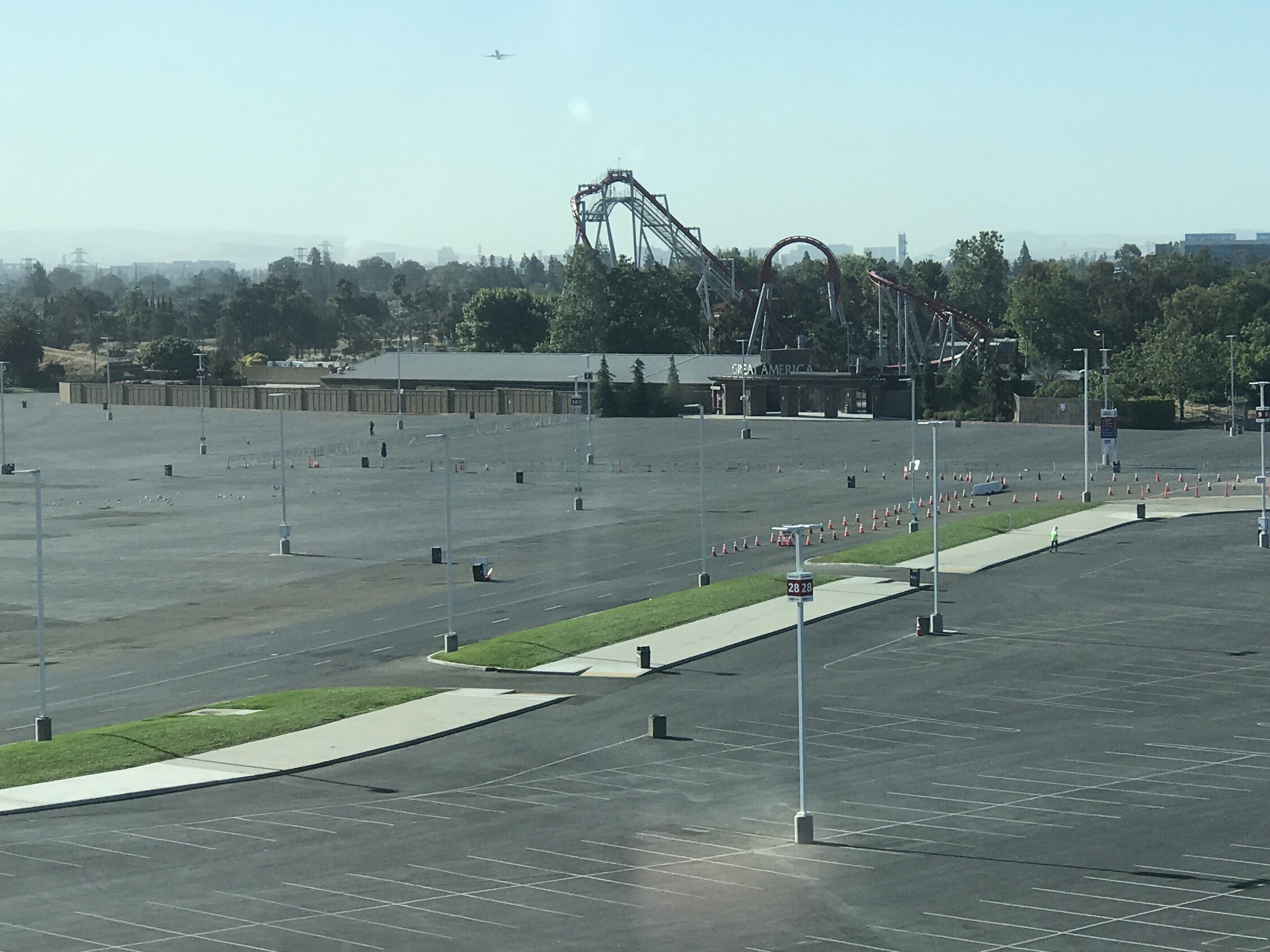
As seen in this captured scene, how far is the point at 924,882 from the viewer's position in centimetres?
3222

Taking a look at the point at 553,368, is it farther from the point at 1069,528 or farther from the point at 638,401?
the point at 1069,528

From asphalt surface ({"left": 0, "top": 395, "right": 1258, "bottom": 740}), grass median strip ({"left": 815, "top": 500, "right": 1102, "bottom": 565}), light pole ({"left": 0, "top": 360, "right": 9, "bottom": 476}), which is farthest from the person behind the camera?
light pole ({"left": 0, "top": 360, "right": 9, "bottom": 476})

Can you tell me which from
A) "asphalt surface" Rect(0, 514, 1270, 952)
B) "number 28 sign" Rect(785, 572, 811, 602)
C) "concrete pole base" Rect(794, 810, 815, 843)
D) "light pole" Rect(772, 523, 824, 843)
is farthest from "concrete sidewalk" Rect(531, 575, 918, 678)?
"concrete pole base" Rect(794, 810, 815, 843)

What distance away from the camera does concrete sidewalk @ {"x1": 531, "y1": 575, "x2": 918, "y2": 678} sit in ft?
185

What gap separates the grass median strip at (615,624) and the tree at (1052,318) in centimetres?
11753

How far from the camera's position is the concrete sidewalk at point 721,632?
56.3m

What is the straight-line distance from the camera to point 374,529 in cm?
9688

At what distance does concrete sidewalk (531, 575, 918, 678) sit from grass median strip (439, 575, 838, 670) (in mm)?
523

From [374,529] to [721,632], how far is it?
39.7 metres

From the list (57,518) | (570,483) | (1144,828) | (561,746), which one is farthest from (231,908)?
(570,483)

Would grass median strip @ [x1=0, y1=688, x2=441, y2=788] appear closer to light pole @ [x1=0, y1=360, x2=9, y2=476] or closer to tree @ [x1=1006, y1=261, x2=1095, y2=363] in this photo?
light pole @ [x1=0, y1=360, x2=9, y2=476]

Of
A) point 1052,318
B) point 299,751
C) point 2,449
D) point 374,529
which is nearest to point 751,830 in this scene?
point 299,751

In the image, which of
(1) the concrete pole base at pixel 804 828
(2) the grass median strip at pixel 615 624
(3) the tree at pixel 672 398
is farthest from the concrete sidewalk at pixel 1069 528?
(3) the tree at pixel 672 398

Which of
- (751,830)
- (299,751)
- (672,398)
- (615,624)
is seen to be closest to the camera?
(751,830)
